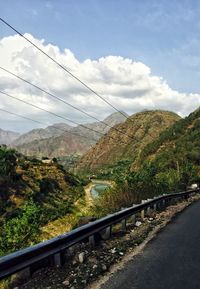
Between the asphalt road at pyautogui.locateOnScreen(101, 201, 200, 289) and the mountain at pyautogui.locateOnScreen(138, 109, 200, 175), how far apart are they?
77205 mm

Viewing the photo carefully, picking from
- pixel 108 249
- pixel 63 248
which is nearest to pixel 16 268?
pixel 63 248

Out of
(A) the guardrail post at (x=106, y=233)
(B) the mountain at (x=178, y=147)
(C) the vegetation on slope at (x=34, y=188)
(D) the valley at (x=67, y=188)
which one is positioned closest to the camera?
(A) the guardrail post at (x=106, y=233)

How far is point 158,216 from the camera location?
14758 mm

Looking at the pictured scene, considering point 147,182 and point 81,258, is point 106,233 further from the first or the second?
point 147,182

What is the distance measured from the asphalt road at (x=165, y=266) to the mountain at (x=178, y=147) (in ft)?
253

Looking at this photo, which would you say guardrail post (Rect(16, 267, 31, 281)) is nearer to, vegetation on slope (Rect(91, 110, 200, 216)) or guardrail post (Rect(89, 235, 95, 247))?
guardrail post (Rect(89, 235, 95, 247))

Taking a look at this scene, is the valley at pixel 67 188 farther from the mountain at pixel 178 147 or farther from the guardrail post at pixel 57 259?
the guardrail post at pixel 57 259

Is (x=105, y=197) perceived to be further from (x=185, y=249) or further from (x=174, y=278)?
(x=174, y=278)

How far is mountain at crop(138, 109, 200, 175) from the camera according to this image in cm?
9649

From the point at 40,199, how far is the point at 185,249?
2774 inches

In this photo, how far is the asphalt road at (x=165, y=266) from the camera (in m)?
6.20

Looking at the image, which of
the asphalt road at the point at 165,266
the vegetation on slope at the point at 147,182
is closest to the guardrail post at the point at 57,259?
the asphalt road at the point at 165,266

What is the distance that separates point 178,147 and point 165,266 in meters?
103

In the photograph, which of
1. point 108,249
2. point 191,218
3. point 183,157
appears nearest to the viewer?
point 108,249
